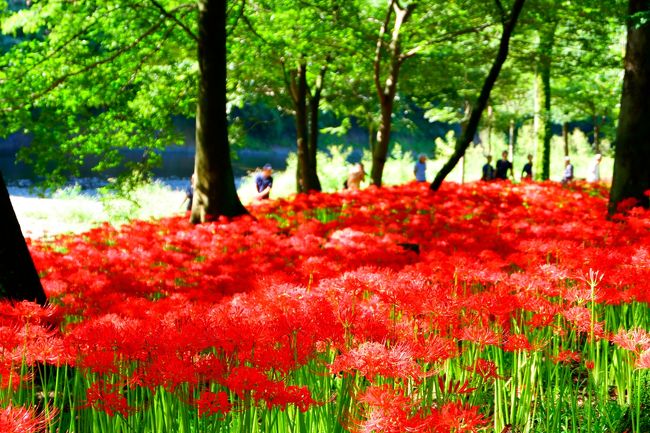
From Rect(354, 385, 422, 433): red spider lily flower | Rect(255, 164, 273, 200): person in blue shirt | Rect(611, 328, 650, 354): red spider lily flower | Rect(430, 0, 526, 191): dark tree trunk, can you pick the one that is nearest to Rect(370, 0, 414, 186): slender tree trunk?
Rect(430, 0, 526, 191): dark tree trunk

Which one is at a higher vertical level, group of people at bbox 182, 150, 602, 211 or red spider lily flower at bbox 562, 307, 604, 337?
group of people at bbox 182, 150, 602, 211

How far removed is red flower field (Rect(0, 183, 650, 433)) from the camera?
2203mm

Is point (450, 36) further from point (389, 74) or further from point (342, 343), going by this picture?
point (342, 343)

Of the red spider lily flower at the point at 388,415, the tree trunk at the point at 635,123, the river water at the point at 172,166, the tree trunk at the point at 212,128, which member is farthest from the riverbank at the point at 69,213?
the red spider lily flower at the point at 388,415

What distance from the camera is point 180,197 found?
26.2 metres

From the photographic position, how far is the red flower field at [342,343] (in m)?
2.20

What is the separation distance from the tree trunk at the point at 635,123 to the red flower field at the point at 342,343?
2542 millimetres

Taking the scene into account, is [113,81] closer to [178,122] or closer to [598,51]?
[598,51]

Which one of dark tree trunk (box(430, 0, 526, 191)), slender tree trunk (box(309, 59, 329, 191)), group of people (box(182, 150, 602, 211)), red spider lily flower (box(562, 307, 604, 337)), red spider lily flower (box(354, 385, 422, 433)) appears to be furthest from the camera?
slender tree trunk (box(309, 59, 329, 191))

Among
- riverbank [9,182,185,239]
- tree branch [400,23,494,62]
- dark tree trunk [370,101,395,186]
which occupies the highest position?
tree branch [400,23,494,62]

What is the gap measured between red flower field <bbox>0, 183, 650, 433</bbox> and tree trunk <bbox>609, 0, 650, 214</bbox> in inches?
100

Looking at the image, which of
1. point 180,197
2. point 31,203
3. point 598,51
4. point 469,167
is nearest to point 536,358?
point 598,51

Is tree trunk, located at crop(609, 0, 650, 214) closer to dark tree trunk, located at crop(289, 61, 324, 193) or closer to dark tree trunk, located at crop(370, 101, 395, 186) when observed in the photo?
dark tree trunk, located at crop(370, 101, 395, 186)

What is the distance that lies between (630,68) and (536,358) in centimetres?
711
